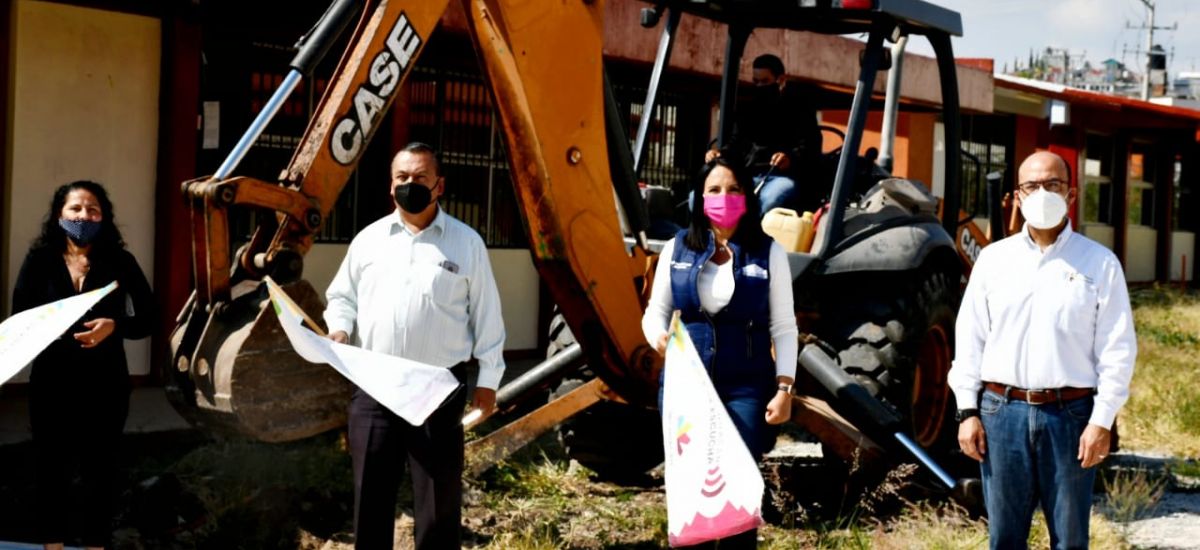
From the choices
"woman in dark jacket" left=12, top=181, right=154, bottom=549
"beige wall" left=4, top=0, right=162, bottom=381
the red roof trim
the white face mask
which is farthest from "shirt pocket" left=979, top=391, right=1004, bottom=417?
the red roof trim

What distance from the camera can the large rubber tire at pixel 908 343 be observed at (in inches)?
290

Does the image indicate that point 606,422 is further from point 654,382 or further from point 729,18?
point 729,18

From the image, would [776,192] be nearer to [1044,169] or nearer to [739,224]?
[739,224]

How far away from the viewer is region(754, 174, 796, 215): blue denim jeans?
771 centimetres

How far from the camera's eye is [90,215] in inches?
231

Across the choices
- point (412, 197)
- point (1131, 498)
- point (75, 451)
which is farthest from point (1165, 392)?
point (75, 451)

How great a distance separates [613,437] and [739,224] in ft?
8.64

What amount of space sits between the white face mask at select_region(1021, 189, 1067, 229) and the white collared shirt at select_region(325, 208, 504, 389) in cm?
181

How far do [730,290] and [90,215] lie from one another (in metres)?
2.41

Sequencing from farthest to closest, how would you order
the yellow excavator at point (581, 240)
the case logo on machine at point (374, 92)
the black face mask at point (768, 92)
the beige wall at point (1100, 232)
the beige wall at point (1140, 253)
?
the beige wall at point (1140, 253), the beige wall at point (1100, 232), the black face mask at point (768, 92), the case logo on machine at point (374, 92), the yellow excavator at point (581, 240)

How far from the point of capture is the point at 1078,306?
16.0ft

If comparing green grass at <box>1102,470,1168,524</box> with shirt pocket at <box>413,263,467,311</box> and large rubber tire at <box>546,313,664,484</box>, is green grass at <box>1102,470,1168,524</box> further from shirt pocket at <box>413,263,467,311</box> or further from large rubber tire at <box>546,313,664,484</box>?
shirt pocket at <box>413,263,467,311</box>

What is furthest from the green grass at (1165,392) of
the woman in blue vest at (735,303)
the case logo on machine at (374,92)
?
the case logo on machine at (374,92)

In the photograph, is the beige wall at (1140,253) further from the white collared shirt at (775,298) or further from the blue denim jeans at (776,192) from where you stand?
the white collared shirt at (775,298)
